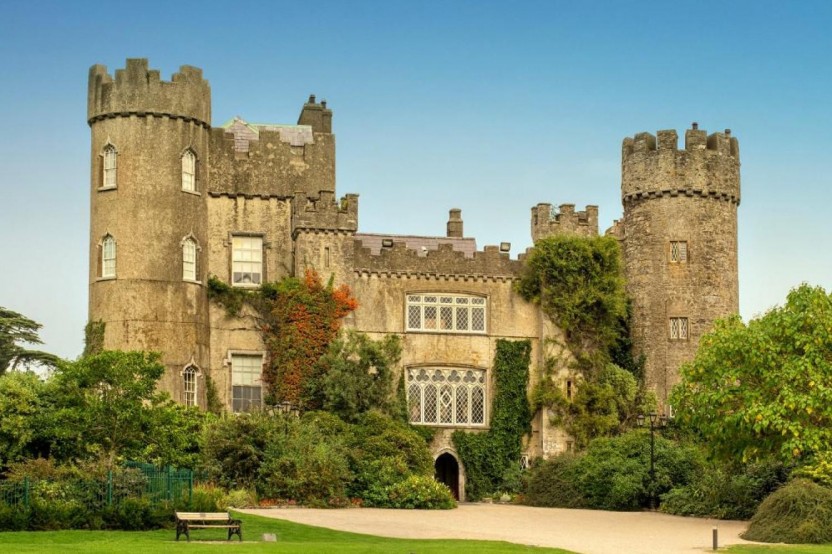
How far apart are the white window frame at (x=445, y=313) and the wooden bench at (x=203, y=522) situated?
65.6ft

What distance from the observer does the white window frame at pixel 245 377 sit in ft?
153

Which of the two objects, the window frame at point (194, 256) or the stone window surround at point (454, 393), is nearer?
the window frame at point (194, 256)

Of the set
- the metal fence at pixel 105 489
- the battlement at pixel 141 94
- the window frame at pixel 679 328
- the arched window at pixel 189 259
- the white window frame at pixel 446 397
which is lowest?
the metal fence at pixel 105 489

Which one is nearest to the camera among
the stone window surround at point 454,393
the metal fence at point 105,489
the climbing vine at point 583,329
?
the metal fence at point 105,489

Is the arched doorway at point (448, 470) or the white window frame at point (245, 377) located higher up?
the white window frame at point (245, 377)

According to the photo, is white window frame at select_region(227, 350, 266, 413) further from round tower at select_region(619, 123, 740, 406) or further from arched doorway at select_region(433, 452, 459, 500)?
round tower at select_region(619, 123, 740, 406)

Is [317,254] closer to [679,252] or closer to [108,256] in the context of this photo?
[108,256]

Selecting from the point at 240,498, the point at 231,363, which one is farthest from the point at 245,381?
the point at 240,498

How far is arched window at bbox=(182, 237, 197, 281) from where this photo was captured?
45.9 meters

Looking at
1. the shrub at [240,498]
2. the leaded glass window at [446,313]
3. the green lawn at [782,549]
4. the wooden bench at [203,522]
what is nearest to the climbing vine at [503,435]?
the leaded glass window at [446,313]

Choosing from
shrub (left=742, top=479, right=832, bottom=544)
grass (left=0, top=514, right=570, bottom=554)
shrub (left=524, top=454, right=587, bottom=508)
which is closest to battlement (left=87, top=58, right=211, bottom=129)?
shrub (left=524, top=454, right=587, bottom=508)

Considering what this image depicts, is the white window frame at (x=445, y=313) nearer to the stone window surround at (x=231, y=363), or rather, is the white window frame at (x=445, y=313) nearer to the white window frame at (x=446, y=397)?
the white window frame at (x=446, y=397)

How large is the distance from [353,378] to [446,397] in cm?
447

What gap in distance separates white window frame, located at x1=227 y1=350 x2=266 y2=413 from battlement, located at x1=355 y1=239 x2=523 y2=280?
4612 mm
